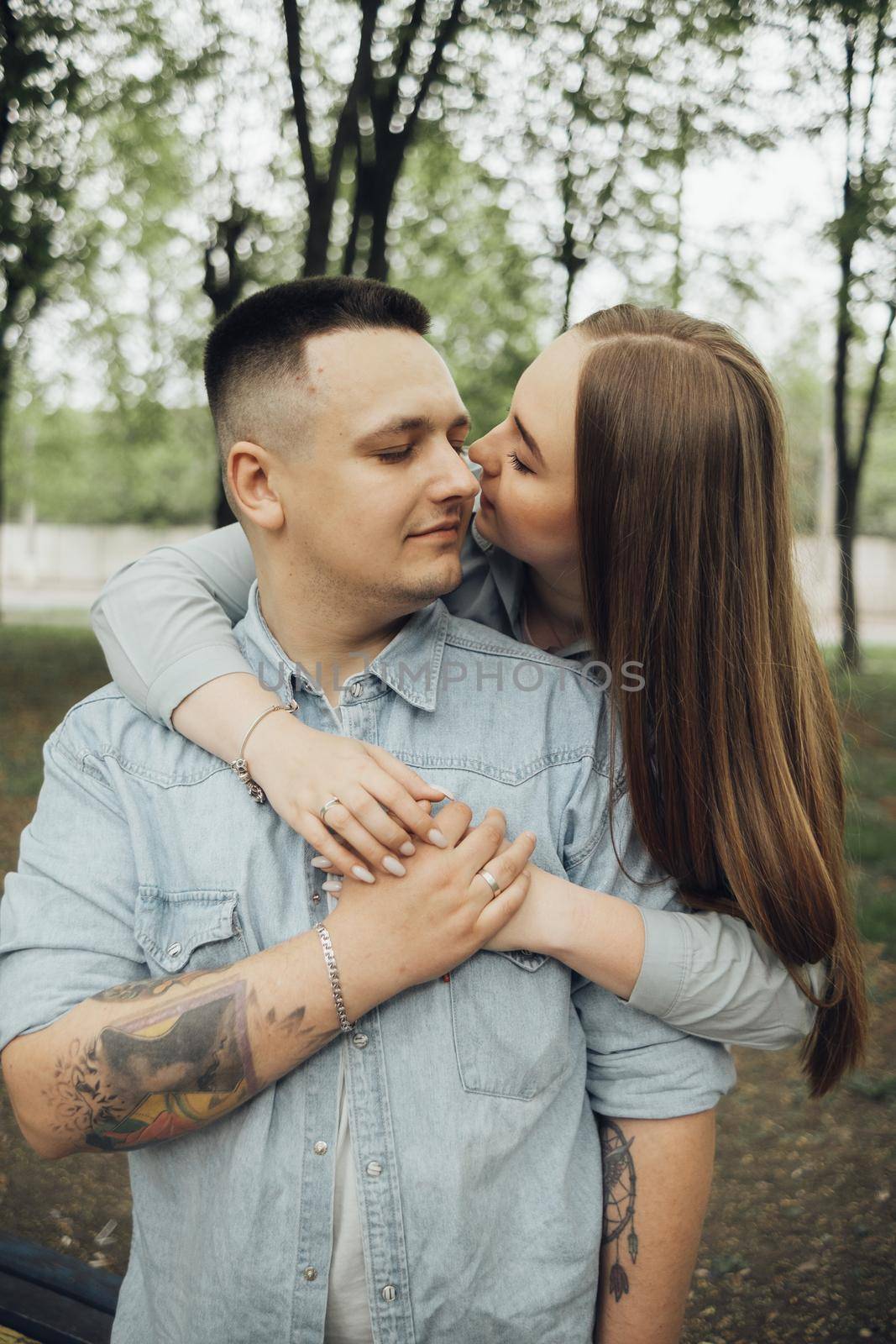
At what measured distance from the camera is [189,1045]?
183cm

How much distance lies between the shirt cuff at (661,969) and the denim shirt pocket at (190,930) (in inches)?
28.5

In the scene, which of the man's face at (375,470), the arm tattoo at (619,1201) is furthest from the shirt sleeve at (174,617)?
the arm tattoo at (619,1201)

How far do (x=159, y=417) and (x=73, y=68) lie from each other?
36.2 ft

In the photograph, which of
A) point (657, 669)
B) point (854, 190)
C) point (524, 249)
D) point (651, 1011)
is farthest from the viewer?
point (524, 249)

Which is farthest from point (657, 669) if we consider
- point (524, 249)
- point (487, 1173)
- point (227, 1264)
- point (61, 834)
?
point (524, 249)

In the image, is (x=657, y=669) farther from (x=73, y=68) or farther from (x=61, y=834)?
(x=73, y=68)

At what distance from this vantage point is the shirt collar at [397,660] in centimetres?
219

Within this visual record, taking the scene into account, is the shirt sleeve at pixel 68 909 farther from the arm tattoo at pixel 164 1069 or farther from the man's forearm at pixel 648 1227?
the man's forearm at pixel 648 1227

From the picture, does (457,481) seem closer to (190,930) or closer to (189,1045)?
(190,930)

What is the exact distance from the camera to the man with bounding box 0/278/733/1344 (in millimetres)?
1852

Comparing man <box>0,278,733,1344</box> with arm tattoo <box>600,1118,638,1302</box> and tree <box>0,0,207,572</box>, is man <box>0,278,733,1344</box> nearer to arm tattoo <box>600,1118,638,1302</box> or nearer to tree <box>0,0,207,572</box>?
arm tattoo <box>600,1118,638,1302</box>

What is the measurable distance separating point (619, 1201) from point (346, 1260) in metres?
0.53

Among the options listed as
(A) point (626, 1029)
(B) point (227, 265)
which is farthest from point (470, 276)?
(A) point (626, 1029)

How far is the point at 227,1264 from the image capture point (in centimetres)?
188
